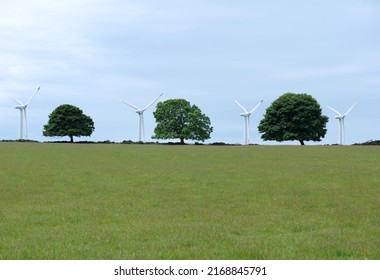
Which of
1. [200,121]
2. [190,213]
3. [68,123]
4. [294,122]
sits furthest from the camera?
[68,123]

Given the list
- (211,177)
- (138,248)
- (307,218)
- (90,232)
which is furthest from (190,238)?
(211,177)

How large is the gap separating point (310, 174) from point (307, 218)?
18.2m

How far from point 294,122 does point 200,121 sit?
2336 centimetres

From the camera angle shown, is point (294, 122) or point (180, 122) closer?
point (294, 122)

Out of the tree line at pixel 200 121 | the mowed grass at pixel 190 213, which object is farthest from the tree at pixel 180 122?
the mowed grass at pixel 190 213

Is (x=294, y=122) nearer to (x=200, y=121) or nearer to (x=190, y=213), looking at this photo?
(x=200, y=121)

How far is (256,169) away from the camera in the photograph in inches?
1772

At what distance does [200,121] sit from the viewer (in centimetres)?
13275

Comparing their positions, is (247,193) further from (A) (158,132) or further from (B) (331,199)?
(A) (158,132)

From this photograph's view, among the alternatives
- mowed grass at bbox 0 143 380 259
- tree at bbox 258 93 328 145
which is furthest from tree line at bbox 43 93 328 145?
mowed grass at bbox 0 143 380 259

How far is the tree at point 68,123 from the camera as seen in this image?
139 m

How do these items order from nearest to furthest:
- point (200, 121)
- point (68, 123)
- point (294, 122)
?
point (294, 122) → point (200, 121) → point (68, 123)

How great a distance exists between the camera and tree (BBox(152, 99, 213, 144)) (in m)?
131

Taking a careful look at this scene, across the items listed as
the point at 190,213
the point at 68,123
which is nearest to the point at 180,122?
the point at 68,123
